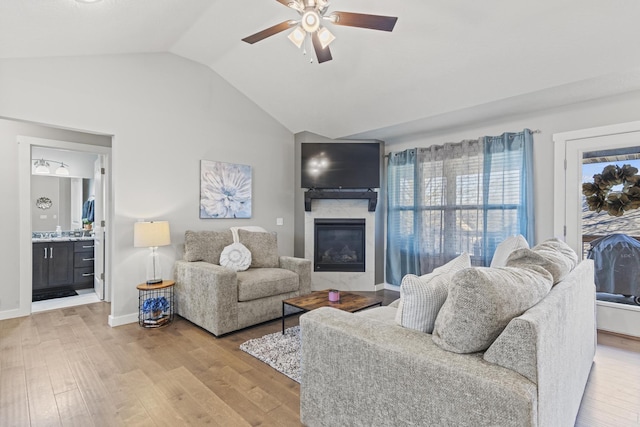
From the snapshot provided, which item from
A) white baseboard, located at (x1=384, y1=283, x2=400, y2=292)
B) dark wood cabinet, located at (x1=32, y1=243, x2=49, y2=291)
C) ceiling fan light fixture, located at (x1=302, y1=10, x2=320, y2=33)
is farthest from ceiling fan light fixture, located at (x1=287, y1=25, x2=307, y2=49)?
dark wood cabinet, located at (x1=32, y1=243, x2=49, y2=291)

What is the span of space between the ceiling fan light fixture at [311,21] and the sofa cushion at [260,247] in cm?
255

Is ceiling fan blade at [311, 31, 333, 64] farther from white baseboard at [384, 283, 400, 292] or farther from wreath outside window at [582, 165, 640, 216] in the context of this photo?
white baseboard at [384, 283, 400, 292]

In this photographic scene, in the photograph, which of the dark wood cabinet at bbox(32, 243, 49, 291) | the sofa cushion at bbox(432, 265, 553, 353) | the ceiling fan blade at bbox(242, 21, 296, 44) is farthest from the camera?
the dark wood cabinet at bbox(32, 243, 49, 291)

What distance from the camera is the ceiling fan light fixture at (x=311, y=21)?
2125 millimetres

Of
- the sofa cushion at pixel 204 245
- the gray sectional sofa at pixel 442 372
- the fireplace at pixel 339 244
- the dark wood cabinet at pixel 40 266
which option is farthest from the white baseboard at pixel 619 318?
the dark wood cabinet at pixel 40 266

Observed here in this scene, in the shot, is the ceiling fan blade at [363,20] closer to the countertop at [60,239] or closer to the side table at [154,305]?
the side table at [154,305]

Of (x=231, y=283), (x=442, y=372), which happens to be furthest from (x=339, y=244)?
(x=442, y=372)

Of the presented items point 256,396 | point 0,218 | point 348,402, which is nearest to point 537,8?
point 348,402

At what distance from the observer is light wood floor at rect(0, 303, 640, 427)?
1.89m

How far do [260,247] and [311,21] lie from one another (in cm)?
264

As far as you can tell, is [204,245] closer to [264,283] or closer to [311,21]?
[264,283]

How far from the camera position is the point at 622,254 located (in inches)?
128

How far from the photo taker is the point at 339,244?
16.5 ft

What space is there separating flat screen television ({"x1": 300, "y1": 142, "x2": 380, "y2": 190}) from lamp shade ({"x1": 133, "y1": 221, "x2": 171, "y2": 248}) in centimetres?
222
